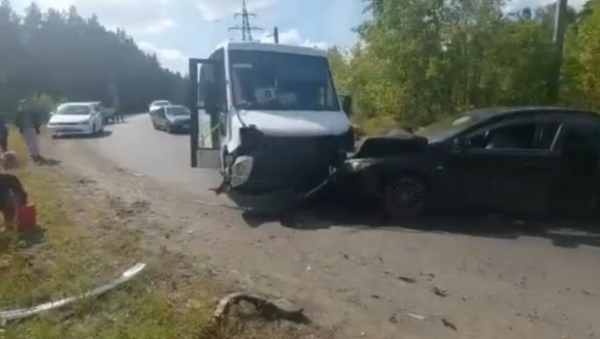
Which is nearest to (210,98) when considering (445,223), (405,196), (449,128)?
(405,196)

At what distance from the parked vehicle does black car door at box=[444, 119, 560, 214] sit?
1.80m

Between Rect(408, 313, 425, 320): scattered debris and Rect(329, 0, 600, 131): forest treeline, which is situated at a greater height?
→ Rect(329, 0, 600, 131): forest treeline

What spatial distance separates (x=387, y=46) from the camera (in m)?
20.7

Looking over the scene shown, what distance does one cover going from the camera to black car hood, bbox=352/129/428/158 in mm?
8680

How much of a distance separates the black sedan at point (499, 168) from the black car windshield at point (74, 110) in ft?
71.4

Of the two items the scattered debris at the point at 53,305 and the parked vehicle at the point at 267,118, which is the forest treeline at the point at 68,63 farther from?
the scattered debris at the point at 53,305

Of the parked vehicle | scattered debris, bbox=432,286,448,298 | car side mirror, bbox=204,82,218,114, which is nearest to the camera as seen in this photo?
scattered debris, bbox=432,286,448,298

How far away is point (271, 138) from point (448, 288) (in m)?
3.77

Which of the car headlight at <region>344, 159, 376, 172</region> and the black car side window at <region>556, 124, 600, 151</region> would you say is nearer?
the black car side window at <region>556, 124, 600, 151</region>

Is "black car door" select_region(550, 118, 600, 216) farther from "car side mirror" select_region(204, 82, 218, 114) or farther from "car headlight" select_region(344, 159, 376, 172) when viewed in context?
"car side mirror" select_region(204, 82, 218, 114)

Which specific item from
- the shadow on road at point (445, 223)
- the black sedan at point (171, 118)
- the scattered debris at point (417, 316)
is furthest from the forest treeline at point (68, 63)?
the scattered debris at point (417, 316)

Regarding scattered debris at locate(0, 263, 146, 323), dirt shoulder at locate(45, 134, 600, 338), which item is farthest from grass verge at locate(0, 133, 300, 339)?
dirt shoulder at locate(45, 134, 600, 338)

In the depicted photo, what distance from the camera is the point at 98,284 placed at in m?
5.42

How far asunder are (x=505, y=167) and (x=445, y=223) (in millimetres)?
1134
